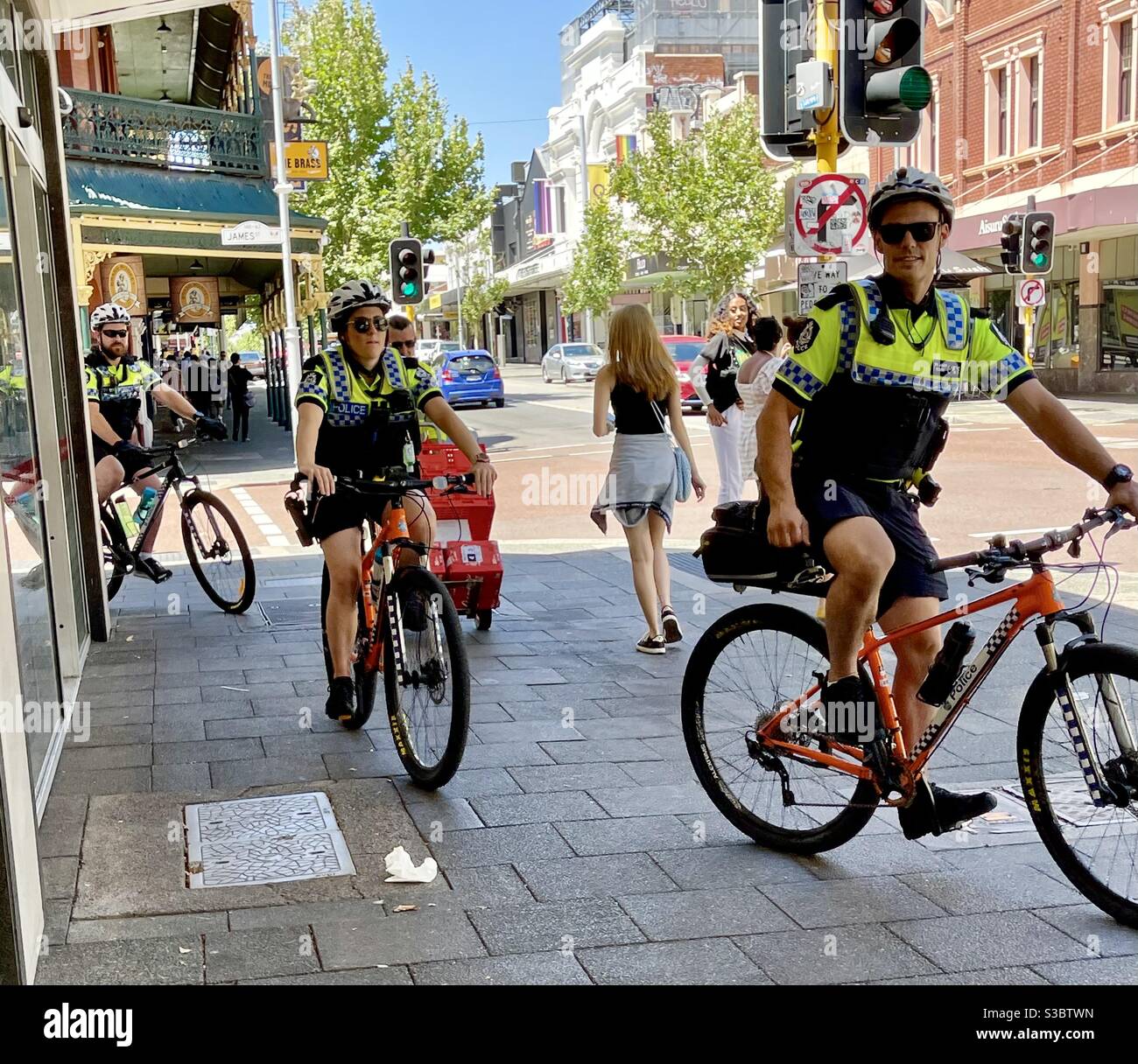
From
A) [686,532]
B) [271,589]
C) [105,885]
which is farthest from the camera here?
[686,532]

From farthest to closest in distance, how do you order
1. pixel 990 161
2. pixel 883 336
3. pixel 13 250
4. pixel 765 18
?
pixel 990 161 < pixel 765 18 < pixel 13 250 < pixel 883 336

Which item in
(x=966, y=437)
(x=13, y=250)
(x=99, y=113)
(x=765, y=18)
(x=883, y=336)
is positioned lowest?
(x=966, y=437)

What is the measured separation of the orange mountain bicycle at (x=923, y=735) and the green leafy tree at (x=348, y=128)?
37.2 meters

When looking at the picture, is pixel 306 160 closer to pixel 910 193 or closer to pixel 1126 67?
pixel 1126 67

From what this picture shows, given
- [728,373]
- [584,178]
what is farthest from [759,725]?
[584,178]

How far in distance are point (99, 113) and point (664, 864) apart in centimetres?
1822

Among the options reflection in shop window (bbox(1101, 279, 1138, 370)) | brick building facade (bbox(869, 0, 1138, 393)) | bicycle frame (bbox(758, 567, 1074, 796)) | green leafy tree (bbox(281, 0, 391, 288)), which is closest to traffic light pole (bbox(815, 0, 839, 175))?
bicycle frame (bbox(758, 567, 1074, 796))

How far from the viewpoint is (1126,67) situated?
31.2 metres

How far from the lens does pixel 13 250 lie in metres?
6.04

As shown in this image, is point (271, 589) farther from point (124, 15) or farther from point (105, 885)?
point (105, 885)

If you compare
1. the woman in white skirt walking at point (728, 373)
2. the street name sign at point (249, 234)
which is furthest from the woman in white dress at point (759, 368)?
the street name sign at point (249, 234)

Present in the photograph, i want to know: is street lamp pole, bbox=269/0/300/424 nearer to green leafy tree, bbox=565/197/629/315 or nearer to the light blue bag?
the light blue bag
